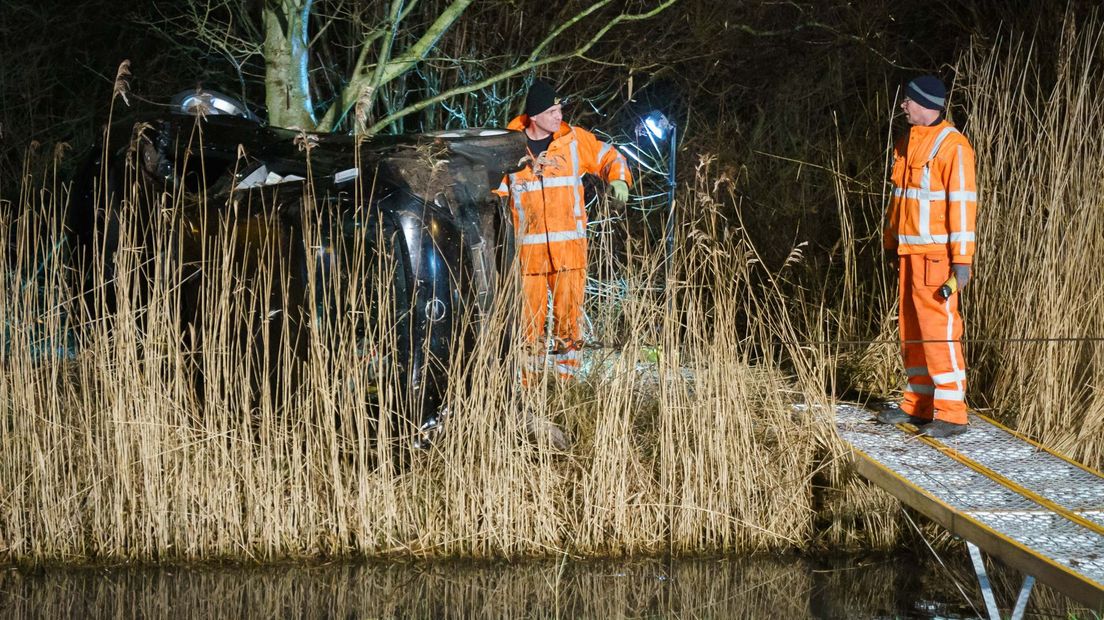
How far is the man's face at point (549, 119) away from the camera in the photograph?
5711 millimetres

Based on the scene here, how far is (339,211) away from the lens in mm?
4418

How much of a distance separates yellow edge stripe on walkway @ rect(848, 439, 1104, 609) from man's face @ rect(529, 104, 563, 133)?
220 cm

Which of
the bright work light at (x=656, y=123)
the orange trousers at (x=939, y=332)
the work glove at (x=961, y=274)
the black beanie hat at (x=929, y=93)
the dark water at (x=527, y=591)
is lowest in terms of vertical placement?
the dark water at (x=527, y=591)

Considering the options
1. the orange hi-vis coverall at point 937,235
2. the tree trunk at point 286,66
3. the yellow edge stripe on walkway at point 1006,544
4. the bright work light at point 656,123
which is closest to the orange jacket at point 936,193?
the orange hi-vis coverall at point 937,235

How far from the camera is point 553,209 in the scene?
5.73 meters

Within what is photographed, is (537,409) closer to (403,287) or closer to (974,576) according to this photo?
(403,287)

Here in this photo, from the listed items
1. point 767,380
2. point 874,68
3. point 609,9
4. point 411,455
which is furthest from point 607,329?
point 874,68

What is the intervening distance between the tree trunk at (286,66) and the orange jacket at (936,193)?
3045mm

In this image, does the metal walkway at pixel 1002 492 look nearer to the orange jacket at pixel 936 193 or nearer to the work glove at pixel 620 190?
the orange jacket at pixel 936 193

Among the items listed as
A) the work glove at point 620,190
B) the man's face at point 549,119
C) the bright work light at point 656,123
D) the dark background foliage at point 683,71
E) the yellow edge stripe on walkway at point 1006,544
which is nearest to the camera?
the yellow edge stripe on walkway at point 1006,544

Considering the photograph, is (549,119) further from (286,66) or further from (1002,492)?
(1002,492)

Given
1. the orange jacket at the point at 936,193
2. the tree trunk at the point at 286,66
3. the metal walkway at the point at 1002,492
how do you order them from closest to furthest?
the metal walkway at the point at 1002,492
the orange jacket at the point at 936,193
the tree trunk at the point at 286,66

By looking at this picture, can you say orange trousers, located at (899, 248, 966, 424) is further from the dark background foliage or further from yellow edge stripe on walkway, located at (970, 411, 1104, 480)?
the dark background foliage

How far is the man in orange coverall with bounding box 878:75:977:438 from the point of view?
4848mm
